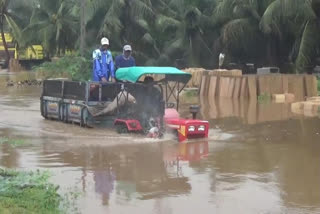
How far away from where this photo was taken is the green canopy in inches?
524

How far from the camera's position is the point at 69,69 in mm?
33750

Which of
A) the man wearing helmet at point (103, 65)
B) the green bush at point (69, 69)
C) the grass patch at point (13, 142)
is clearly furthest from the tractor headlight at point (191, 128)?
the green bush at point (69, 69)

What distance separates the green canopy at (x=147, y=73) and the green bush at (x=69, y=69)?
16.5 metres

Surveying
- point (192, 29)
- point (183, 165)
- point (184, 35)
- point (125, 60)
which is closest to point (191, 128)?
point (183, 165)

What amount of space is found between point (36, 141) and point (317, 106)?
919 centimetres

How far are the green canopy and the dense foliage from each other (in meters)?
12.5

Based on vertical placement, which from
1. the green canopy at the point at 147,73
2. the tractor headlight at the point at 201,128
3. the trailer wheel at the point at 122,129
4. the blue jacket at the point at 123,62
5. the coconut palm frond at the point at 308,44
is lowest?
the trailer wheel at the point at 122,129

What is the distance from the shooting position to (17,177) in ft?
26.9

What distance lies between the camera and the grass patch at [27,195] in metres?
6.73

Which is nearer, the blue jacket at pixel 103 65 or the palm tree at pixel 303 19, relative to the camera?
the blue jacket at pixel 103 65

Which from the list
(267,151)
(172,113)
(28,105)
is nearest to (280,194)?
(267,151)

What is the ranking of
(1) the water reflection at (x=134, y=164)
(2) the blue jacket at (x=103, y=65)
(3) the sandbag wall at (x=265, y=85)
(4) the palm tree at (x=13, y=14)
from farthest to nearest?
1. (4) the palm tree at (x=13, y=14)
2. (3) the sandbag wall at (x=265, y=85)
3. (2) the blue jacket at (x=103, y=65)
4. (1) the water reflection at (x=134, y=164)

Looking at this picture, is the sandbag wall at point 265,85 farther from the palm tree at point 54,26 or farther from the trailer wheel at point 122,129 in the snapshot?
the palm tree at point 54,26

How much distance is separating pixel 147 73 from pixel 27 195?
6.43m
